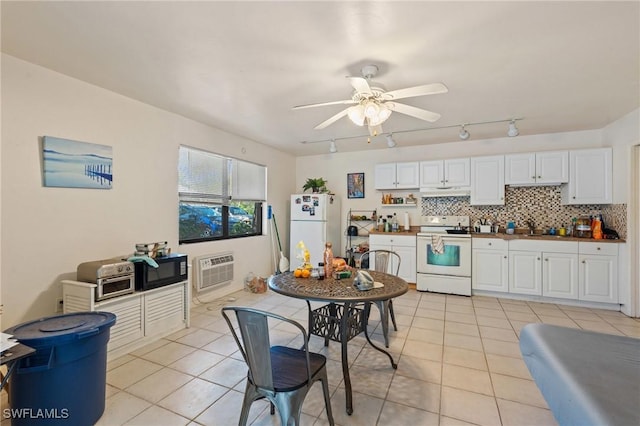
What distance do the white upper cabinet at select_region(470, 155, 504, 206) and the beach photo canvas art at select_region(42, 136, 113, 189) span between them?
16.0ft

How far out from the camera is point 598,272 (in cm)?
376

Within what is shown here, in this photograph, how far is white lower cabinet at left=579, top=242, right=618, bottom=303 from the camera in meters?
3.70

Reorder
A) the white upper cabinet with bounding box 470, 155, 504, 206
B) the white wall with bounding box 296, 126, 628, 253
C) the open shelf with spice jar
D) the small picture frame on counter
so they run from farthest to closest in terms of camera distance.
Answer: the small picture frame on counter < the open shelf with spice jar < the white upper cabinet with bounding box 470, 155, 504, 206 < the white wall with bounding box 296, 126, 628, 253

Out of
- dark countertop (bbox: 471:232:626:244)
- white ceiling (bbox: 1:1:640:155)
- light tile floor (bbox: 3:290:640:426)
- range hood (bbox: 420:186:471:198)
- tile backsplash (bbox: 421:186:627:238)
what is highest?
white ceiling (bbox: 1:1:640:155)

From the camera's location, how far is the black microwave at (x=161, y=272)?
8.86 ft

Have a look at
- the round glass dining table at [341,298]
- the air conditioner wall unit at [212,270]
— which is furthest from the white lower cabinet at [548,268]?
the air conditioner wall unit at [212,270]

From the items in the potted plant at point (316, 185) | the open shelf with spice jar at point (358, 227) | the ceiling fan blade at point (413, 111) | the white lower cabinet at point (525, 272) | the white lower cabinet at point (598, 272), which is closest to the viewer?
the ceiling fan blade at point (413, 111)

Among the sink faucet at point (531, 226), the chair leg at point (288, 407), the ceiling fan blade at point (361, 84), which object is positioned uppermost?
the ceiling fan blade at point (361, 84)

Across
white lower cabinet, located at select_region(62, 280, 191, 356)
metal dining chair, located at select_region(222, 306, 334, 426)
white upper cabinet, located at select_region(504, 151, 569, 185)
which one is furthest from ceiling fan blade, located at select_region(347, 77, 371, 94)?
white upper cabinet, located at select_region(504, 151, 569, 185)

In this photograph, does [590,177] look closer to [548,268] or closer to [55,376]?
[548,268]

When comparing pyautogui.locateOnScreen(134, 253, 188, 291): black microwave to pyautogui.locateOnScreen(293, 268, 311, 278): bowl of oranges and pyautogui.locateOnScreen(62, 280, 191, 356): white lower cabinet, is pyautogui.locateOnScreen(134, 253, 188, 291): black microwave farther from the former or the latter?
pyautogui.locateOnScreen(293, 268, 311, 278): bowl of oranges

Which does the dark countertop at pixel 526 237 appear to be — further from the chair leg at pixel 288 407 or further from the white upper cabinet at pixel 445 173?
the chair leg at pixel 288 407

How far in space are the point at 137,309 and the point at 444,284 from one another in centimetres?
411

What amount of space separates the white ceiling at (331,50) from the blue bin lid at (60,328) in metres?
1.90
